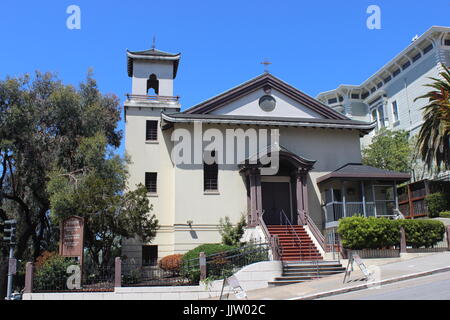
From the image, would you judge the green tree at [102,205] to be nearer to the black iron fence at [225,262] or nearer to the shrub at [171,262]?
the shrub at [171,262]

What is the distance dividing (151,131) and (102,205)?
752cm

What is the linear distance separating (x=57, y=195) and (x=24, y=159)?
533 centimetres

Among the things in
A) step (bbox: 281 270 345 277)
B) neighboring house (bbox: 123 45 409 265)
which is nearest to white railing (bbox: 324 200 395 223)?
neighboring house (bbox: 123 45 409 265)

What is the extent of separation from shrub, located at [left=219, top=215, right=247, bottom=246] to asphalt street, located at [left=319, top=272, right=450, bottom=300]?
29.3 ft

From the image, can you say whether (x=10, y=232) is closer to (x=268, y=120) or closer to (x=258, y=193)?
(x=258, y=193)

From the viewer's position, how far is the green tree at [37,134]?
24.6m

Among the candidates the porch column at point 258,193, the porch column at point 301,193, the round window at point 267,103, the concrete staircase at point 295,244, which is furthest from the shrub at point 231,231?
the round window at point 267,103

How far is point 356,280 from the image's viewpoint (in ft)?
55.9

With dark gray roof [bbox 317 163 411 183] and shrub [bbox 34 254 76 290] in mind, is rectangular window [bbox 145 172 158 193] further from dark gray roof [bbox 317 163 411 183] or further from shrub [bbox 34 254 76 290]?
dark gray roof [bbox 317 163 411 183]

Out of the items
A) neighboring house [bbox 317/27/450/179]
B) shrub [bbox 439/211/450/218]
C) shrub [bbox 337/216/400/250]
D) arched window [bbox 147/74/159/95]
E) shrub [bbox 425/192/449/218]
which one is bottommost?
shrub [bbox 337/216/400/250]

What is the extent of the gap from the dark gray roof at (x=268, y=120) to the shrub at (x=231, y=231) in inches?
215

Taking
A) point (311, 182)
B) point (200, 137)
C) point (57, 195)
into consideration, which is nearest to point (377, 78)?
point (311, 182)

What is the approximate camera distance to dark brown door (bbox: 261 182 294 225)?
26203 millimetres

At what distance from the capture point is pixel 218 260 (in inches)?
746
